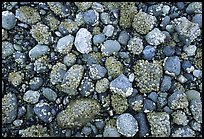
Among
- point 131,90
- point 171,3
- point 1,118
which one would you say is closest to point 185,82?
point 131,90

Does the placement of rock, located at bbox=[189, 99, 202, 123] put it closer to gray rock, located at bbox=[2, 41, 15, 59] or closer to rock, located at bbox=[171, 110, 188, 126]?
rock, located at bbox=[171, 110, 188, 126]

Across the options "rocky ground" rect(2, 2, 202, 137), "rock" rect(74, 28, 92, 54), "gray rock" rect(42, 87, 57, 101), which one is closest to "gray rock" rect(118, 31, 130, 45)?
"rocky ground" rect(2, 2, 202, 137)

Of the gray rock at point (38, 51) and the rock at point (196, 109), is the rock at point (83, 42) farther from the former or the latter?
the rock at point (196, 109)

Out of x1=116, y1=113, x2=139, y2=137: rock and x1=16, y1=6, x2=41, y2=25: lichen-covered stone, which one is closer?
Result: x1=116, y1=113, x2=139, y2=137: rock

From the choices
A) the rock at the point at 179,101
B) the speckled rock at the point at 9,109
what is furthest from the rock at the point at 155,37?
the speckled rock at the point at 9,109

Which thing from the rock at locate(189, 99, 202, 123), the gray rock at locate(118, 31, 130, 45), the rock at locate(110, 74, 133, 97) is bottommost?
the rock at locate(189, 99, 202, 123)

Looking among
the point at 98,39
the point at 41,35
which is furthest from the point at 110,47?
the point at 41,35
